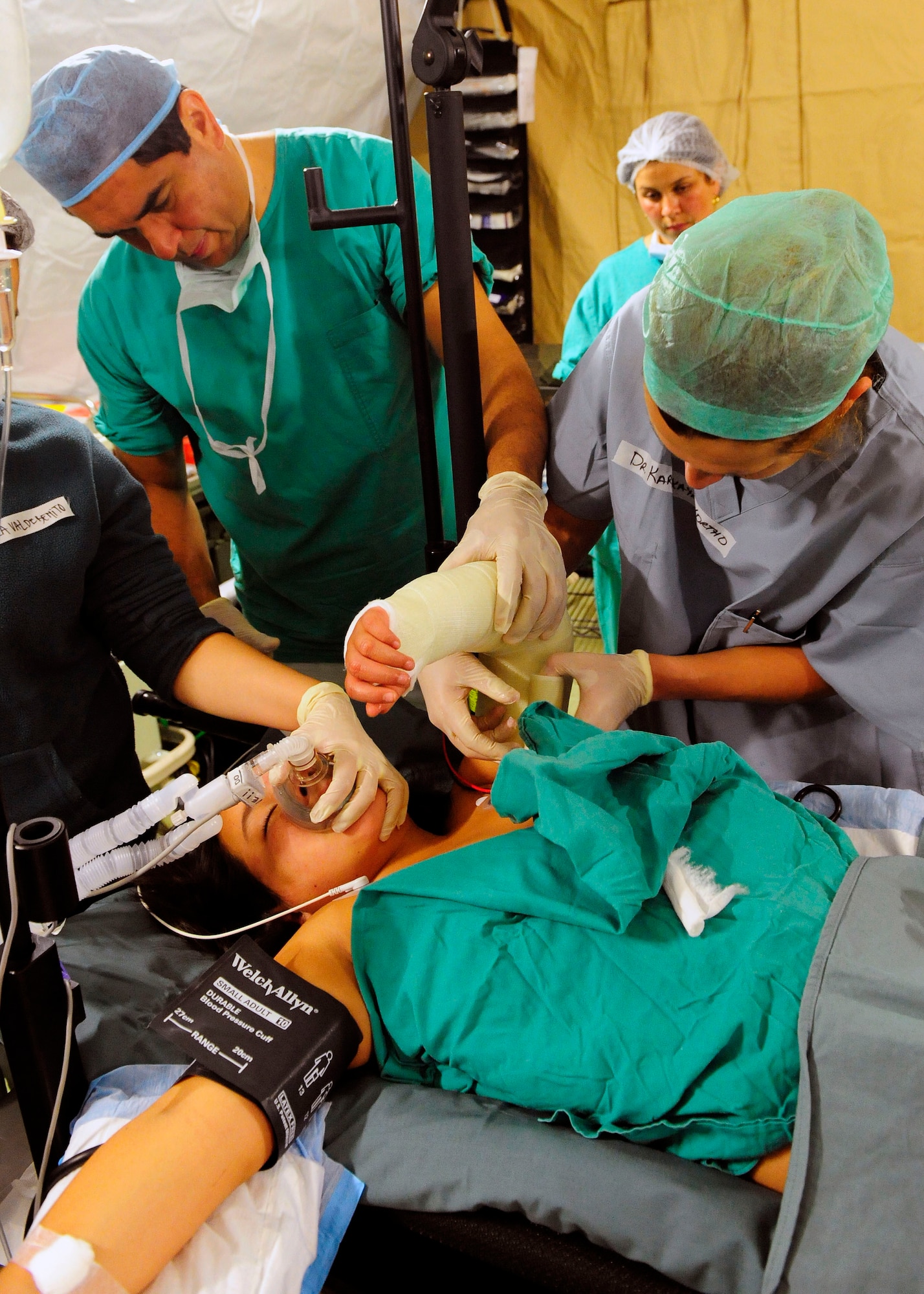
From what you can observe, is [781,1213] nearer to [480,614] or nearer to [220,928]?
[480,614]

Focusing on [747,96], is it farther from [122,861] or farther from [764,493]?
[122,861]

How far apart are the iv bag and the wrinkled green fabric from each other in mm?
839

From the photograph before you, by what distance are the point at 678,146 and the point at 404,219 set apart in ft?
6.44

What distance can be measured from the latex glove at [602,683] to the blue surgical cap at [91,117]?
929 mm

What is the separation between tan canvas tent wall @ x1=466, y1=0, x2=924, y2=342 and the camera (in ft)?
10.9

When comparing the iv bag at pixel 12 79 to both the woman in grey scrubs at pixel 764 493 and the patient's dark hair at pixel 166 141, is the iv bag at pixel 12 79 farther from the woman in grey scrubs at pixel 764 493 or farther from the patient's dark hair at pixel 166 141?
the woman in grey scrubs at pixel 764 493

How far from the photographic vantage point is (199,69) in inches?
95.1

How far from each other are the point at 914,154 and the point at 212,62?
2.47 m

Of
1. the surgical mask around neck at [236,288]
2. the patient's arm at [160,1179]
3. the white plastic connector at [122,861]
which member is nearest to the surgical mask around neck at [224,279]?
the surgical mask around neck at [236,288]

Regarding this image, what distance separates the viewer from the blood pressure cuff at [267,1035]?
39.3 inches

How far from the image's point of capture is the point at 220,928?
4.67 feet

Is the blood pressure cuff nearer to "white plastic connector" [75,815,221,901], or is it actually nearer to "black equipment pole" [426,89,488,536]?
"white plastic connector" [75,815,221,901]

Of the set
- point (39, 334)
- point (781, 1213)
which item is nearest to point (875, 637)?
point (781, 1213)

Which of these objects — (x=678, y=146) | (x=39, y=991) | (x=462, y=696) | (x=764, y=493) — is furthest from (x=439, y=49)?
(x=678, y=146)
